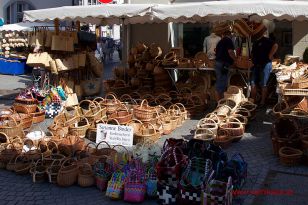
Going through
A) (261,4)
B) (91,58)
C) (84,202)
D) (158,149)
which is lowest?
(84,202)

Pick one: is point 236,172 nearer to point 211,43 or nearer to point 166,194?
point 166,194

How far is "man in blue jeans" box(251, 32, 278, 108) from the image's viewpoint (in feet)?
29.2

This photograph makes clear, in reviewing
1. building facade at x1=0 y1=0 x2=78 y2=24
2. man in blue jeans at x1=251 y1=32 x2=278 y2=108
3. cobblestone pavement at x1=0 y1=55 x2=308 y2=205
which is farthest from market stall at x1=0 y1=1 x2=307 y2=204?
building facade at x1=0 y1=0 x2=78 y2=24

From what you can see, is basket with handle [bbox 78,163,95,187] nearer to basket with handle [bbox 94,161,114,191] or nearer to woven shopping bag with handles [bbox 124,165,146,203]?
basket with handle [bbox 94,161,114,191]

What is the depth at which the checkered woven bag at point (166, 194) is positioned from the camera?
4.54m

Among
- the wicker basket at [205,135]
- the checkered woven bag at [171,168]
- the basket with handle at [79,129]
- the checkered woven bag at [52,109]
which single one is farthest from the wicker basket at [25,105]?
the checkered woven bag at [171,168]

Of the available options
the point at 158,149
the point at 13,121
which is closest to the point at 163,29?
the point at 13,121

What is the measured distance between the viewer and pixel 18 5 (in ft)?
89.8

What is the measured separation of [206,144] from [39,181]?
214cm

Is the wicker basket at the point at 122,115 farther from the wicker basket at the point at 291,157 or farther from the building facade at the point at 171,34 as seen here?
the building facade at the point at 171,34

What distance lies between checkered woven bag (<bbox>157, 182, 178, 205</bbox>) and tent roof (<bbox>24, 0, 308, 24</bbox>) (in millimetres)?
3921

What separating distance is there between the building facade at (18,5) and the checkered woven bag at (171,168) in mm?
23199

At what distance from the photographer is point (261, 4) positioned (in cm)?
737

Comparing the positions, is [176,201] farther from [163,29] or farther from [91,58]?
[163,29]
